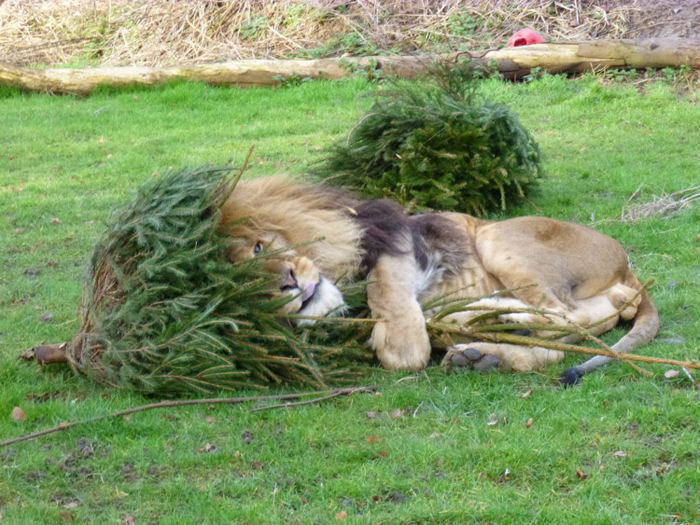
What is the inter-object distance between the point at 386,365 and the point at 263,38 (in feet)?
34.6

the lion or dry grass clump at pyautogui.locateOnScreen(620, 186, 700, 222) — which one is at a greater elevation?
the lion

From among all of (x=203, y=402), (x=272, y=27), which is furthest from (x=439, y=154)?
(x=272, y=27)

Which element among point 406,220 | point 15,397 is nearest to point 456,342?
point 406,220

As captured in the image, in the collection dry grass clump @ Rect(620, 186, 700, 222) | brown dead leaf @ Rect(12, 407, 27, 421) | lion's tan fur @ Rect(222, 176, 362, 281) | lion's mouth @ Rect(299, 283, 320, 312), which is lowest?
dry grass clump @ Rect(620, 186, 700, 222)

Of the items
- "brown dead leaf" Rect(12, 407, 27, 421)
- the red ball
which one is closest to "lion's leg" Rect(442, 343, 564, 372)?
"brown dead leaf" Rect(12, 407, 27, 421)

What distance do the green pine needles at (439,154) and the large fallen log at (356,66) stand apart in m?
3.98

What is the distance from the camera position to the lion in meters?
4.72

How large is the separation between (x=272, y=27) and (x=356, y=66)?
8.70 ft

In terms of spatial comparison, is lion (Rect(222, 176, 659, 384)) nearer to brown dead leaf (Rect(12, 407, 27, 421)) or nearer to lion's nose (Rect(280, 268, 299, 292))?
lion's nose (Rect(280, 268, 299, 292))

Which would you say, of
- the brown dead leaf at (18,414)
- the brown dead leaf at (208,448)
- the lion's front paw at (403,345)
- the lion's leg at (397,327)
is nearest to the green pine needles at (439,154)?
the lion's leg at (397,327)

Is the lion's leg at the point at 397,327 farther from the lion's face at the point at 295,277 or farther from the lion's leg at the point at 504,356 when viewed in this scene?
the lion's face at the point at 295,277

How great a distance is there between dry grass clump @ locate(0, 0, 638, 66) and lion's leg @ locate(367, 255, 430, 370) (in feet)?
29.2

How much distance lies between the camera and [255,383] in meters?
4.70

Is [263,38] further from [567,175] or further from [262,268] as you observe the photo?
[262,268]
